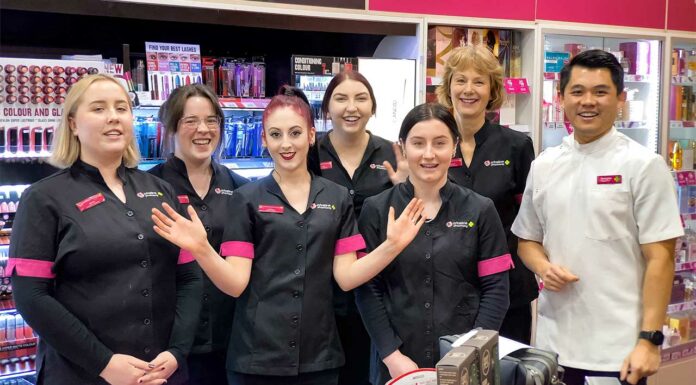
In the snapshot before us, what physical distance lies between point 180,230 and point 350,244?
678mm

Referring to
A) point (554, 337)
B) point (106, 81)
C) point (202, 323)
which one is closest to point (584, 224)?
point (554, 337)

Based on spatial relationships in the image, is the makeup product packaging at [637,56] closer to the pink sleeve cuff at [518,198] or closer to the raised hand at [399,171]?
the pink sleeve cuff at [518,198]

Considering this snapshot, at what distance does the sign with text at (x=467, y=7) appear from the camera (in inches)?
167

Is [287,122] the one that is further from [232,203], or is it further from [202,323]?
[202,323]

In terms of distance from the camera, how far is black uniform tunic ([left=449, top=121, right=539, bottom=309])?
10.8ft

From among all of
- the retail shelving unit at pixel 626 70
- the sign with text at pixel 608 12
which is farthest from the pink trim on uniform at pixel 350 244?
the sign with text at pixel 608 12

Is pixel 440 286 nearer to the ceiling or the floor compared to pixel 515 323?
nearer to the ceiling

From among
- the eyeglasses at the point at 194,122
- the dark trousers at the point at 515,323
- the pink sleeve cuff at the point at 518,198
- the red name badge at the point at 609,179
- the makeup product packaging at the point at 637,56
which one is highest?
the makeup product packaging at the point at 637,56

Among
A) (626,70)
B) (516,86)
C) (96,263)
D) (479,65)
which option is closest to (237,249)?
(96,263)

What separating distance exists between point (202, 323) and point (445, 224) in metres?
1.17

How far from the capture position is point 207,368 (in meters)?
3.20

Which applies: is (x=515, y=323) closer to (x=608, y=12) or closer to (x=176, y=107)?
(x=176, y=107)

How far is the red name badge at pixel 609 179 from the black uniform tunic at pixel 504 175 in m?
0.64

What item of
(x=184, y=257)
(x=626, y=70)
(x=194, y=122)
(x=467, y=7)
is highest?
(x=467, y=7)
